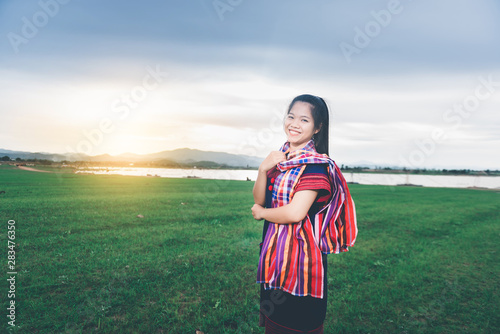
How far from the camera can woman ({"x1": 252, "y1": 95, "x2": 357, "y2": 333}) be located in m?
2.15

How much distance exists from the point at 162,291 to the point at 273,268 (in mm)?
3738

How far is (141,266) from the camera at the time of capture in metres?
6.40

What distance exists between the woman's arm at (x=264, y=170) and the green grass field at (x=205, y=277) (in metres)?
2.67

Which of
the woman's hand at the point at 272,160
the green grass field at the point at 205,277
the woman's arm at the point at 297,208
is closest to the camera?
the woman's arm at the point at 297,208

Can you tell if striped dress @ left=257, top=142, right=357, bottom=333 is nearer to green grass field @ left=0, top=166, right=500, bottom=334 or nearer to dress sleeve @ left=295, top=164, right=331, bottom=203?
dress sleeve @ left=295, top=164, right=331, bottom=203

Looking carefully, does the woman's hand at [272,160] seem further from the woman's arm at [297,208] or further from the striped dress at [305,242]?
the woman's arm at [297,208]

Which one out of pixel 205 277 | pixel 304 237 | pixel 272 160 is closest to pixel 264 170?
pixel 272 160

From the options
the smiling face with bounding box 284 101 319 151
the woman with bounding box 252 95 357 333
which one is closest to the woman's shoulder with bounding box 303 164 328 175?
the woman with bounding box 252 95 357 333

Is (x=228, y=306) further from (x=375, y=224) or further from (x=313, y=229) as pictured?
(x=375, y=224)

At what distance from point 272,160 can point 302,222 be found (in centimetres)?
53

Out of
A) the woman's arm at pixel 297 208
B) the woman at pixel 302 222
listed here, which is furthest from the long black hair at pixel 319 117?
the woman's arm at pixel 297 208

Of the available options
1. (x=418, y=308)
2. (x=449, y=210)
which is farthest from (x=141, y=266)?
(x=449, y=210)

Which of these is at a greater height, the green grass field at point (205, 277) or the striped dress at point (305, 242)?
the striped dress at point (305, 242)

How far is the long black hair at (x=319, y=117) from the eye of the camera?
92.0 inches
